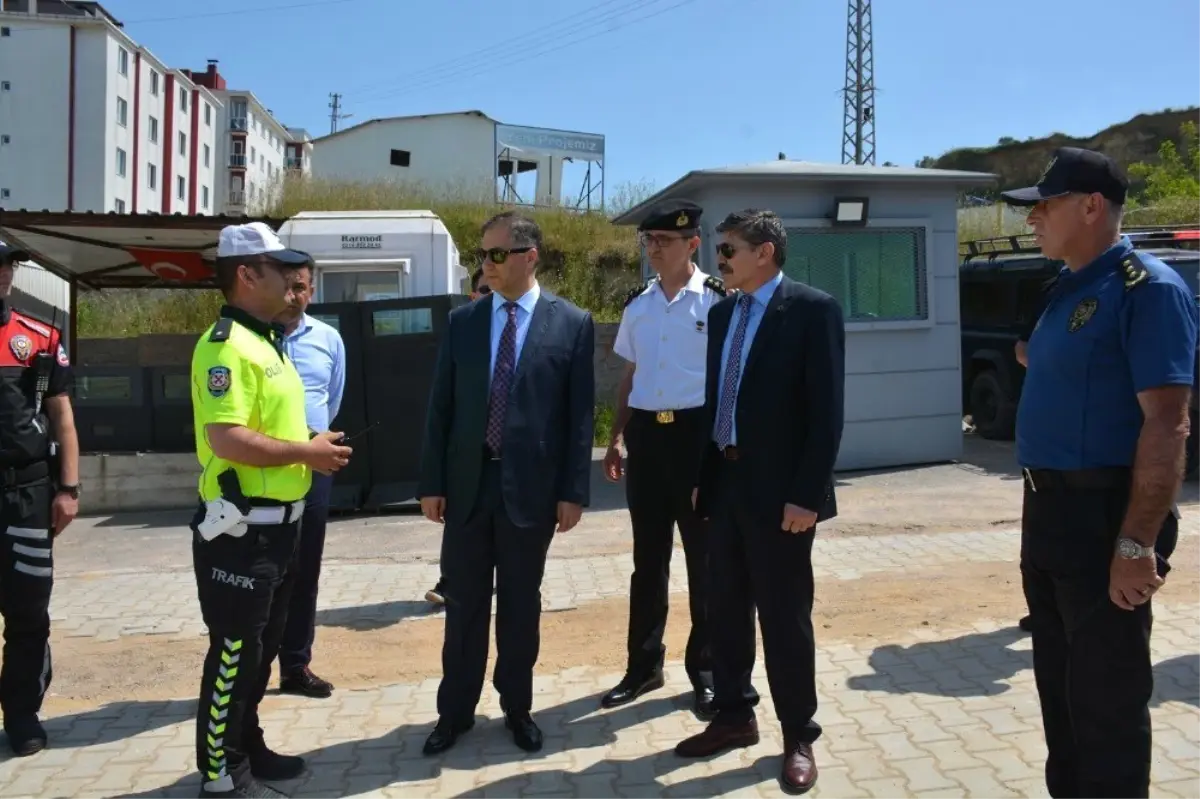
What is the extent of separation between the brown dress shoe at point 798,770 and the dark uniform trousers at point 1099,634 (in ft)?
3.12

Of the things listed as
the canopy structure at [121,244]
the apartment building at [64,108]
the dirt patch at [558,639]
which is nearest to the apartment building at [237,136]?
the apartment building at [64,108]

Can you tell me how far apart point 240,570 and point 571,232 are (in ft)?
56.5

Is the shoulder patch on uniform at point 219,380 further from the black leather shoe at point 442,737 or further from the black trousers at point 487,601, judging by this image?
the black leather shoe at point 442,737

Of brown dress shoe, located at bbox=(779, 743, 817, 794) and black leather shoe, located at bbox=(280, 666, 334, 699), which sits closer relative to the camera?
brown dress shoe, located at bbox=(779, 743, 817, 794)

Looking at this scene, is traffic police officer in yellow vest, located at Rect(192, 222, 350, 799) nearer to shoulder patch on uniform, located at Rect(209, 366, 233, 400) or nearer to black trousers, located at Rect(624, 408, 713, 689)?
shoulder patch on uniform, located at Rect(209, 366, 233, 400)

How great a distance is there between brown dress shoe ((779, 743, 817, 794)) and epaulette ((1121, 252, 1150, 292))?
195 centimetres

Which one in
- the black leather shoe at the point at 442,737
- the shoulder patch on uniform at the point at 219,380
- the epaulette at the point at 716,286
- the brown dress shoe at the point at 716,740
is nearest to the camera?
the shoulder patch on uniform at the point at 219,380

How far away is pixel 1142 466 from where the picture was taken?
8.64 ft

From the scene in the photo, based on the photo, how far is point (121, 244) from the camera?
11.6 m

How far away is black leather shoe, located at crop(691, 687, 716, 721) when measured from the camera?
4.18 meters

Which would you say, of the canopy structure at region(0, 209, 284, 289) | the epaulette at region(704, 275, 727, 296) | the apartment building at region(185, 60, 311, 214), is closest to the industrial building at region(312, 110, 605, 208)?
the canopy structure at region(0, 209, 284, 289)

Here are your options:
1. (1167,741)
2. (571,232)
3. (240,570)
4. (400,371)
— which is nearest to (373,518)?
(400,371)

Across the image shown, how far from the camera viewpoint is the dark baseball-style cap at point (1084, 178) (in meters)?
2.85

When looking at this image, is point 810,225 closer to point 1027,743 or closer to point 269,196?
point 1027,743
